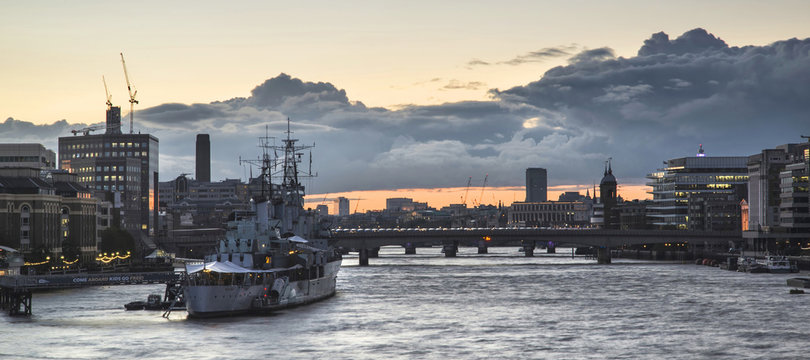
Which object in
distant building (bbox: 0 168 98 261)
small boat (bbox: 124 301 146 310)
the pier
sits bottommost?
small boat (bbox: 124 301 146 310)

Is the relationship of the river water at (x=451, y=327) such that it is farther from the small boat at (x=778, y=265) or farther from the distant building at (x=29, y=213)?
the small boat at (x=778, y=265)

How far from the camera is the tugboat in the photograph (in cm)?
10138

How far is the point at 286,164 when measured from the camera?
5517 inches

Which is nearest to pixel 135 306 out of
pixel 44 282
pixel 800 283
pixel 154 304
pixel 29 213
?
pixel 154 304

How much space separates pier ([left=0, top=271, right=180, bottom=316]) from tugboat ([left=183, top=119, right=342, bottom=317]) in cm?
942

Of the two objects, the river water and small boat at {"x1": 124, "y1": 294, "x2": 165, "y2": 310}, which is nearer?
the river water

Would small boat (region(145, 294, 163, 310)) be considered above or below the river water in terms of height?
above

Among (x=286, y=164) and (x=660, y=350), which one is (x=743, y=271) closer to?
(x=286, y=164)

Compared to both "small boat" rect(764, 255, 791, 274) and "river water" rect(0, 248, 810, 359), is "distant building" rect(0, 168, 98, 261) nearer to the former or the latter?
"river water" rect(0, 248, 810, 359)

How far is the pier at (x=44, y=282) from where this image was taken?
4178 inches

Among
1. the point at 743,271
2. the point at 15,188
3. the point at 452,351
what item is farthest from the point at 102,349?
the point at 743,271

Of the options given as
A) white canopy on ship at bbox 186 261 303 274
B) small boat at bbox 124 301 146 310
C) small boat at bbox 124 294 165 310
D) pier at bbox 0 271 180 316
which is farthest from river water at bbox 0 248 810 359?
white canopy on ship at bbox 186 261 303 274

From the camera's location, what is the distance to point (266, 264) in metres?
112

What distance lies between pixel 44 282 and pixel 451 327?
42.9m
